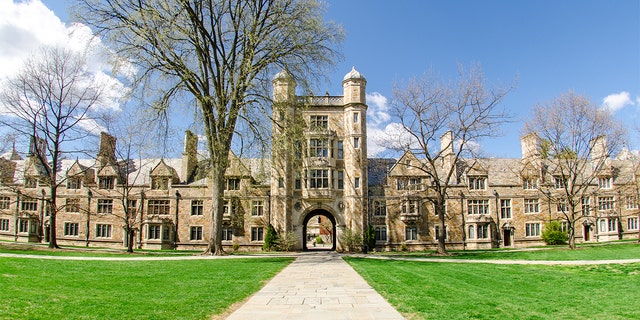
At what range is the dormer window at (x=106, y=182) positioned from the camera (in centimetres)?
3803

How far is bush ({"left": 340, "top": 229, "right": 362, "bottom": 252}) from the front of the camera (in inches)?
1351

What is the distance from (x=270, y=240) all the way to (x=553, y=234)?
2497 cm

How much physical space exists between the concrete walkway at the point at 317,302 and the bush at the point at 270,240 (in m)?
21.6

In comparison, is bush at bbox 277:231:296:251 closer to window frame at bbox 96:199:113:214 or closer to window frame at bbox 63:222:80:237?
window frame at bbox 96:199:113:214

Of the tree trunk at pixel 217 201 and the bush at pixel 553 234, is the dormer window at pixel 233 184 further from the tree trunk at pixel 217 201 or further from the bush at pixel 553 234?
the bush at pixel 553 234

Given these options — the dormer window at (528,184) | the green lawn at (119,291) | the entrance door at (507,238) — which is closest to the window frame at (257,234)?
the green lawn at (119,291)

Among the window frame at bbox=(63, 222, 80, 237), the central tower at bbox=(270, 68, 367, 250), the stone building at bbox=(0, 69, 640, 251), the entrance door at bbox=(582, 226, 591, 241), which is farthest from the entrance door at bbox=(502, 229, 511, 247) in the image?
the window frame at bbox=(63, 222, 80, 237)

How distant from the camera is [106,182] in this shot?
38219mm

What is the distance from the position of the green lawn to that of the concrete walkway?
608mm

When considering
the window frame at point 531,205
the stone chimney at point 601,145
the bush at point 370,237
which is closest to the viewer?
the stone chimney at point 601,145

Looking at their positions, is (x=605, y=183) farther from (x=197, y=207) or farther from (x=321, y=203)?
(x=197, y=207)

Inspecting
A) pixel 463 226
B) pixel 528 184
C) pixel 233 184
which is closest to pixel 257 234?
pixel 233 184

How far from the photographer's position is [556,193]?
39.0 metres

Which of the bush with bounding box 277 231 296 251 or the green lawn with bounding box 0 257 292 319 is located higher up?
the green lawn with bounding box 0 257 292 319
